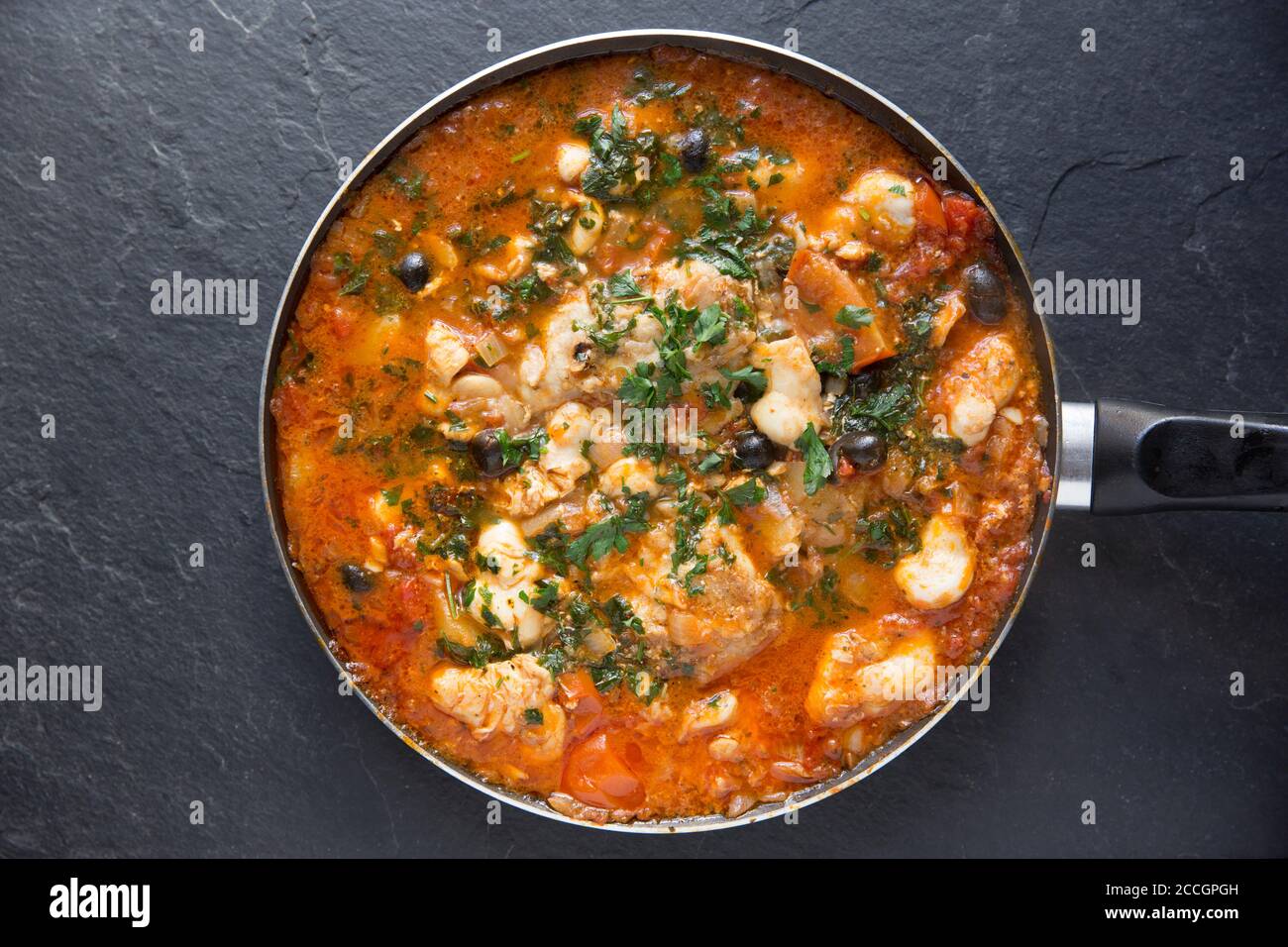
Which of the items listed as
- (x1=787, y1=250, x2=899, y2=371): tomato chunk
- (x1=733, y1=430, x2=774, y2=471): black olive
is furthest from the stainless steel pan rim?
(x1=733, y1=430, x2=774, y2=471): black olive

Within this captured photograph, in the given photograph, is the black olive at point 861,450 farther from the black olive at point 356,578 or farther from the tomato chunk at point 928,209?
the black olive at point 356,578

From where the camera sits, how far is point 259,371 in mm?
4602

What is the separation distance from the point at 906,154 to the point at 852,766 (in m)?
2.36

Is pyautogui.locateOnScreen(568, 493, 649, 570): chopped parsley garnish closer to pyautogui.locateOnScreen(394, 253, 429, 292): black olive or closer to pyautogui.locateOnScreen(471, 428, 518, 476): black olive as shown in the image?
pyautogui.locateOnScreen(471, 428, 518, 476): black olive

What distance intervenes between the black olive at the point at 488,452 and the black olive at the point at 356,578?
0.61m

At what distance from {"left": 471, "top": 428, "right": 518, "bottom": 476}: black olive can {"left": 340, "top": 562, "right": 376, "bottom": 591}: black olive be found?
23.9 inches

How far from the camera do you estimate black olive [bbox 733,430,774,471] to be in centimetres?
398

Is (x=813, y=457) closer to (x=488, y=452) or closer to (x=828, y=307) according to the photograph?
(x=828, y=307)

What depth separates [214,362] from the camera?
4.62 m

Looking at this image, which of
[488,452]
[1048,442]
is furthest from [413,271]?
[1048,442]

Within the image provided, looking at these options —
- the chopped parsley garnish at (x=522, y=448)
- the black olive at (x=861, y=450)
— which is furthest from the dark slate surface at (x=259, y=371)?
the chopped parsley garnish at (x=522, y=448)

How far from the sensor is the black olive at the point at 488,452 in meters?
3.99
